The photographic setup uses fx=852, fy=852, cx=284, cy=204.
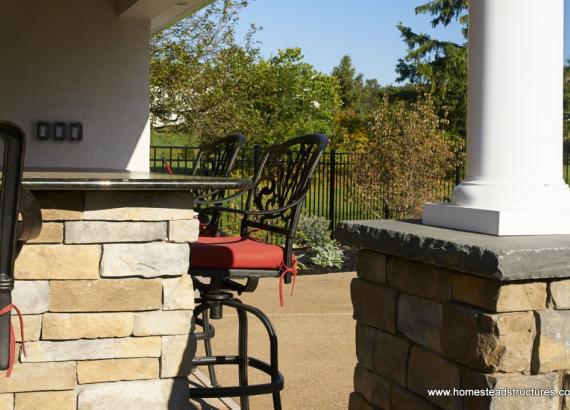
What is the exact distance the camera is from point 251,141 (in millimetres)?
17922

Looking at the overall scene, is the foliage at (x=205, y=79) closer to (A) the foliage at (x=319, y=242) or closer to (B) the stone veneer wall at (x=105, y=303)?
(A) the foliage at (x=319, y=242)

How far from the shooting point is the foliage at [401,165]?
1116 cm

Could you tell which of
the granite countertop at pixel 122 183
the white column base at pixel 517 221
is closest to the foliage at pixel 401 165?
the granite countertop at pixel 122 183

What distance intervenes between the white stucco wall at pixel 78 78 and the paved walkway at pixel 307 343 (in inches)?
72.9

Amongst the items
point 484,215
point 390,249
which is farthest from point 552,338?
point 390,249

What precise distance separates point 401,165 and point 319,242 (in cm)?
180

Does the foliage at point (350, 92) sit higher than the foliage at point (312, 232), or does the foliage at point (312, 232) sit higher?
the foliage at point (350, 92)

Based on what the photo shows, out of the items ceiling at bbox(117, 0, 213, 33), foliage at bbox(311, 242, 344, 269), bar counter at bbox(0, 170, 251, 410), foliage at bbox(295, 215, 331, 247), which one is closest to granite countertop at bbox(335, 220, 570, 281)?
bar counter at bbox(0, 170, 251, 410)

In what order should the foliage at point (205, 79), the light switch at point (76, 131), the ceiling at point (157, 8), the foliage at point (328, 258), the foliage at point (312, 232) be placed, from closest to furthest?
the ceiling at point (157, 8) → the light switch at point (76, 131) → the foliage at point (328, 258) → the foliage at point (312, 232) → the foliage at point (205, 79)

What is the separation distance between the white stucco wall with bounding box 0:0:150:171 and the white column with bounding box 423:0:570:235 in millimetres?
5160

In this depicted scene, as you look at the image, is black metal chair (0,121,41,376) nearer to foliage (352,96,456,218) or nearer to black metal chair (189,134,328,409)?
black metal chair (189,134,328,409)

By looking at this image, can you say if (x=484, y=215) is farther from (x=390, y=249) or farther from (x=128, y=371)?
(x=128, y=371)

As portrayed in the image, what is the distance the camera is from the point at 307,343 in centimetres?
550

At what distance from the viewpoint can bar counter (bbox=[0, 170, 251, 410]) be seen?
2861 mm
